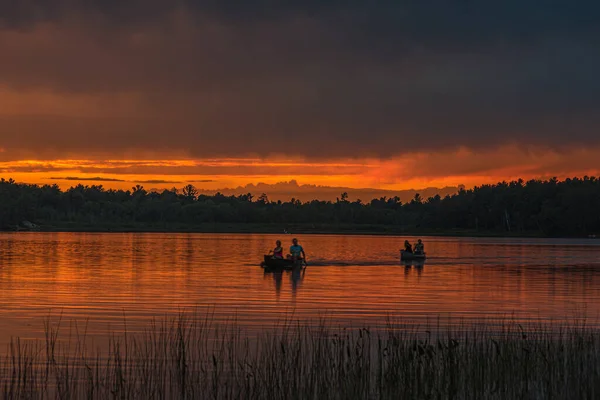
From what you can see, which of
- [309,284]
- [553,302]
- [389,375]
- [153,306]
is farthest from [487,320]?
[309,284]

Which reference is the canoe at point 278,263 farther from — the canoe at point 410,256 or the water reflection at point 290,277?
the canoe at point 410,256

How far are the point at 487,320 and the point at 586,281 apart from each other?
2670cm

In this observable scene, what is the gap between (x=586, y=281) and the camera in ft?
186

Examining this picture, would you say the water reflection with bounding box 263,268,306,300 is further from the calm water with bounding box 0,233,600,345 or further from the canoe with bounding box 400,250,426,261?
the canoe with bounding box 400,250,426,261

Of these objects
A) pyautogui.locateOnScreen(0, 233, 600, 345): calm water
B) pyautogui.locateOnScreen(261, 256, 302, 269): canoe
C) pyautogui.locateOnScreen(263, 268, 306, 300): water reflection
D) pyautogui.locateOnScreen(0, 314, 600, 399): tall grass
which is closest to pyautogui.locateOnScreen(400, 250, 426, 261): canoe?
pyautogui.locateOnScreen(0, 233, 600, 345): calm water

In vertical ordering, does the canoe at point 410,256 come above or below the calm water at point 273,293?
above

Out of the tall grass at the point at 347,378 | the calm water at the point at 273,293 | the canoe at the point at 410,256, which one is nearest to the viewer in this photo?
the tall grass at the point at 347,378

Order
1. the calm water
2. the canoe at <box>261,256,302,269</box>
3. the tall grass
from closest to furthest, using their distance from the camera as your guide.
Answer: the tall grass < the calm water < the canoe at <box>261,256,302,269</box>

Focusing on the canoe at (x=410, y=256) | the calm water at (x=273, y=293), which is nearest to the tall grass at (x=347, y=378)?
the calm water at (x=273, y=293)

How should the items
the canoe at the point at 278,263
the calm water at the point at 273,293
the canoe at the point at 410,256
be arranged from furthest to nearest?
the canoe at the point at 410,256 → the canoe at the point at 278,263 → the calm water at the point at 273,293

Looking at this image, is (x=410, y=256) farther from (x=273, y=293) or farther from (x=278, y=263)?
(x=273, y=293)

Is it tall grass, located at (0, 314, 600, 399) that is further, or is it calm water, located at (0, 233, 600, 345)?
calm water, located at (0, 233, 600, 345)

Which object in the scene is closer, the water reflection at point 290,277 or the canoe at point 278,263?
the water reflection at point 290,277

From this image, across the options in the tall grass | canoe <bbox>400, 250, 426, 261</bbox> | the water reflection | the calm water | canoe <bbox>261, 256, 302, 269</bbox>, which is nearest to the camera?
the tall grass
